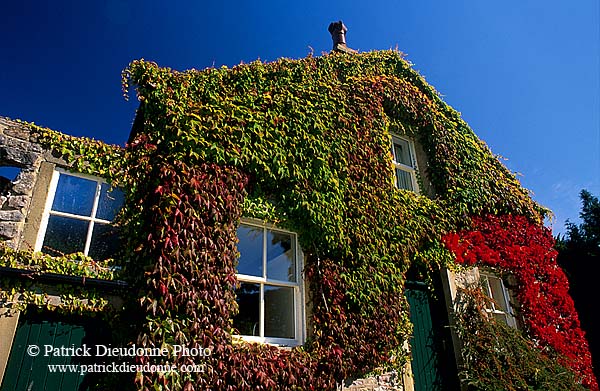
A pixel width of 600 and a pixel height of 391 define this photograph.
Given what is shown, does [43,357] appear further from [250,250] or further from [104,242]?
[250,250]

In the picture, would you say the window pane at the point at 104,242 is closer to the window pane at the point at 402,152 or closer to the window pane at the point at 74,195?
the window pane at the point at 74,195

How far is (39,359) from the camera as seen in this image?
173 inches

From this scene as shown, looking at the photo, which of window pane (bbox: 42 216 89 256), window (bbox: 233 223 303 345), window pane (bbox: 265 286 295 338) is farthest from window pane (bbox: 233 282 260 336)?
window pane (bbox: 42 216 89 256)

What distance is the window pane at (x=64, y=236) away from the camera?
16.3 ft

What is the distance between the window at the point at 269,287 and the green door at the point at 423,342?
2.35 metres

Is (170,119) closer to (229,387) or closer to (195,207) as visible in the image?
(195,207)

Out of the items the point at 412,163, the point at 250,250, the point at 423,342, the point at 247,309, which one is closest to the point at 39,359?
the point at 247,309

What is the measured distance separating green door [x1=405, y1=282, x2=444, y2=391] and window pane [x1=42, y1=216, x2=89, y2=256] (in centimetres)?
552

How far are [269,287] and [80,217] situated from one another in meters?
2.87

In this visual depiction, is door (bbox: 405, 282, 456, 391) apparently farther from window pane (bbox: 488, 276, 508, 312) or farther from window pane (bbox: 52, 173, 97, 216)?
window pane (bbox: 52, 173, 97, 216)

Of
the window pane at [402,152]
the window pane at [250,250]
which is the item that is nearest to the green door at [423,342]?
the window pane at [250,250]

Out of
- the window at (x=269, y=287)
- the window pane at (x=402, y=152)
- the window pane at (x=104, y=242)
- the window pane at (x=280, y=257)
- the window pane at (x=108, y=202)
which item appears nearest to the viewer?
the window pane at (x=104, y=242)

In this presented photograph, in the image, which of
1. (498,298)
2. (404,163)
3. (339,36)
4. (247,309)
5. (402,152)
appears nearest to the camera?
(247,309)

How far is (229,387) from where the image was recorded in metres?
4.80
